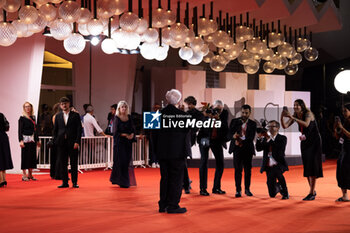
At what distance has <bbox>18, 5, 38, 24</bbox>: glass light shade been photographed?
24.0ft

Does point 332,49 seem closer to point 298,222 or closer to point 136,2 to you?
point 136,2

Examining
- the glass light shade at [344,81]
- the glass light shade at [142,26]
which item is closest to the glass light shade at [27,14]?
the glass light shade at [142,26]

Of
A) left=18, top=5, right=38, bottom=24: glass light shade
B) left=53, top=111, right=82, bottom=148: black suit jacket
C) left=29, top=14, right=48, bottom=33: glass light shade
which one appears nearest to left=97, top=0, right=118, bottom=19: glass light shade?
Result: left=29, top=14, right=48, bottom=33: glass light shade

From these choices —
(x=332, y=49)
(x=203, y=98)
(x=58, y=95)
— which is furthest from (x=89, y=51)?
(x=332, y=49)

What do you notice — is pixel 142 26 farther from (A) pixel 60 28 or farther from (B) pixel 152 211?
(B) pixel 152 211

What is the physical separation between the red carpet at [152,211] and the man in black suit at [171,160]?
191mm

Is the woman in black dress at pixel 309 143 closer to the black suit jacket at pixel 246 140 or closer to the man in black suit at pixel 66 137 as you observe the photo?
the black suit jacket at pixel 246 140

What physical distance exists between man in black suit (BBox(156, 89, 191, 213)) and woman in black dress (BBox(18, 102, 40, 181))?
441 cm

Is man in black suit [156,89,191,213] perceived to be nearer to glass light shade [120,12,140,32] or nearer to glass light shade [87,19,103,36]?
glass light shade [120,12,140,32]

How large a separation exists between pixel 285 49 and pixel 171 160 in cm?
664

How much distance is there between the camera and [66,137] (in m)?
8.60

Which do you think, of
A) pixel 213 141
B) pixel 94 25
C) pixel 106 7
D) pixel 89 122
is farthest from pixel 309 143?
pixel 89 122

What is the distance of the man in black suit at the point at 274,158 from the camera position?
722 centimetres

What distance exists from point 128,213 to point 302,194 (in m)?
3.16
